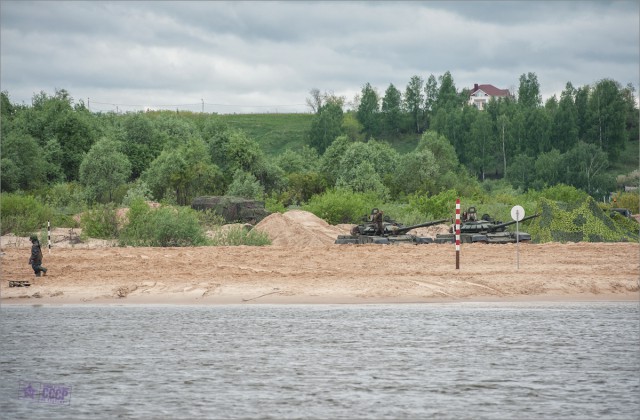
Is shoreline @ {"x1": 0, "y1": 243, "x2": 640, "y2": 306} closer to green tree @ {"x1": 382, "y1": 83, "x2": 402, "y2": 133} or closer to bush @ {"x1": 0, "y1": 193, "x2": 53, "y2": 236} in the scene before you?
bush @ {"x1": 0, "y1": 193, "x2": 53, "y2": 236}

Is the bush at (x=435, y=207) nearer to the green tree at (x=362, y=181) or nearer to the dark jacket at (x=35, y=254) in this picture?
the green tree at (x=362, y=181)

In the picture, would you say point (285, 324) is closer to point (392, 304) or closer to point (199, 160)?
point (392, 304)

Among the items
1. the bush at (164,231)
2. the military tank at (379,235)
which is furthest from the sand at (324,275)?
the bush at (164,231)

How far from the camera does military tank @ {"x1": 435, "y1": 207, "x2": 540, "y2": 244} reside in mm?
37656

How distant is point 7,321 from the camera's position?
2298 cm

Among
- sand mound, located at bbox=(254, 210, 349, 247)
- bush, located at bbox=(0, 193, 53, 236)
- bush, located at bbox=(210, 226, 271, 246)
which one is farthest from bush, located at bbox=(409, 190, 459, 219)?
bush, located at bbox=(0, 193, 53, 236)

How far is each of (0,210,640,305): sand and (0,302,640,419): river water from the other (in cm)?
98

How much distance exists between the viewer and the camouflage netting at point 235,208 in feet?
166

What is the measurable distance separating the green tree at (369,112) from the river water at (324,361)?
12015cm

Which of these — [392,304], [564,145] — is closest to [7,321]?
[392,304]

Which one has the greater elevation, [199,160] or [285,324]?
[199,160]

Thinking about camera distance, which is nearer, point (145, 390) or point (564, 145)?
point (145, 390)

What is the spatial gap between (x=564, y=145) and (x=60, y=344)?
105327 mm

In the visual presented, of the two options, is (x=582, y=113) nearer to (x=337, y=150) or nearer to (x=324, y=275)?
(x=337, y=150)
